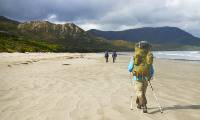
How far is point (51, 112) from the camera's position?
10273 mm

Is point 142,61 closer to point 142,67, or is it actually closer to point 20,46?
point 142,67

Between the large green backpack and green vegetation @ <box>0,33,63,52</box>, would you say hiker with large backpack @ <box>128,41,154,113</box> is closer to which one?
the large green backpack

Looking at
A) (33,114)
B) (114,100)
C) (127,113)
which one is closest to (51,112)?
(33,114)

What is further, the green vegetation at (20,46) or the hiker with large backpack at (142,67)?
the green vegetation at (20,46)

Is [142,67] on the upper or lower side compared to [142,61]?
lower

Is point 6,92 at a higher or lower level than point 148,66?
lower

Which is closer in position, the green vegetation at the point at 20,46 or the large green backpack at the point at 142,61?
the large green backpack at the point at 142,61

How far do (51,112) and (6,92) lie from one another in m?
4.48

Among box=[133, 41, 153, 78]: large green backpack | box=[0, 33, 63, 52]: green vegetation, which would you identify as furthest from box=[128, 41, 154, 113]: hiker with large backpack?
box=[0, 33, 63, 52]: green vegetation

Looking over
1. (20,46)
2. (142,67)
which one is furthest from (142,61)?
(20,46)

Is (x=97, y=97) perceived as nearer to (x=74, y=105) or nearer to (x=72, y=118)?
(x=74, y=105)

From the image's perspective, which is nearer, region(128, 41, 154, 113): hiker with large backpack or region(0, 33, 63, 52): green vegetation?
region(128, 41, 154, 113): hiker with large backpack

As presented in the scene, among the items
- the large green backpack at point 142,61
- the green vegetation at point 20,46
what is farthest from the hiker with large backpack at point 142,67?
the green vegetation at point 20,46

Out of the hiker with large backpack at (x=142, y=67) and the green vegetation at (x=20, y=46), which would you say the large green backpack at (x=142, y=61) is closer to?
the hiker with large backpack at (x=142, y=67)
